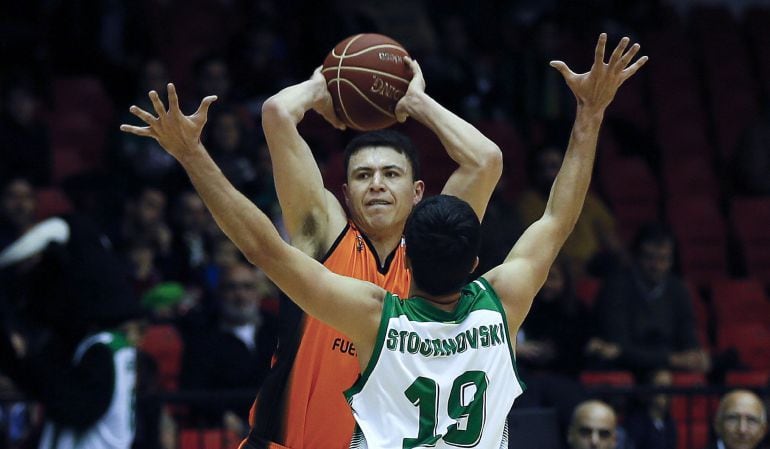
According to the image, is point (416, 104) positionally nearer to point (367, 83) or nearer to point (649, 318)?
point (367, 83)

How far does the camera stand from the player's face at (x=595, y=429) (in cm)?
739

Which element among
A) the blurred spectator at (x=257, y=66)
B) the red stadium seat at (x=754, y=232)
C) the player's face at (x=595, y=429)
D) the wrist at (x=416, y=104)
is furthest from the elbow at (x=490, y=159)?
the red stadium seat at (x=754, y=232)

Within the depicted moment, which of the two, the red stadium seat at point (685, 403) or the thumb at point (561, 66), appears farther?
the red stadium seat at point (685, 403)

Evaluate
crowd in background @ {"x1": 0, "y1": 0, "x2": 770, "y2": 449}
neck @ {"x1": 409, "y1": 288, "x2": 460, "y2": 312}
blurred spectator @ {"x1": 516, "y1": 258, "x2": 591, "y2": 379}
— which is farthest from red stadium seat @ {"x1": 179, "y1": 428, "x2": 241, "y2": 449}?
neck @ {"x1": 409, "y1": 288, "x2": 460, "y2": 312}

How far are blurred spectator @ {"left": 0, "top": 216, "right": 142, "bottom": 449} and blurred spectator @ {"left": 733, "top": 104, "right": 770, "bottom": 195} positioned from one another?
6.12 meters

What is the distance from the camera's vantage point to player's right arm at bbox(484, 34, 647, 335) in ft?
14.2

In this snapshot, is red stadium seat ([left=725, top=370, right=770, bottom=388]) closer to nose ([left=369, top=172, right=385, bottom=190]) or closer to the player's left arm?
the player's left arm

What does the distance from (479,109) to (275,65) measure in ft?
5.83

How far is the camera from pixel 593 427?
7398mm

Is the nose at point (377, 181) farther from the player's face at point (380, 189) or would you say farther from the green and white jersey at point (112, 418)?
the green and white jersey at point (112, 418)

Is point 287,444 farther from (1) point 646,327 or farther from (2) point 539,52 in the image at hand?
(2) point 539,52

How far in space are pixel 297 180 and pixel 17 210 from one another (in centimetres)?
488

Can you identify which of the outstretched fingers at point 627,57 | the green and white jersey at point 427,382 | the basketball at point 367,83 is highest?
the basketball at point 367,83

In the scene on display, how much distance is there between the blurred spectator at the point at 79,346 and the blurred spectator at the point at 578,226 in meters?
3.77
